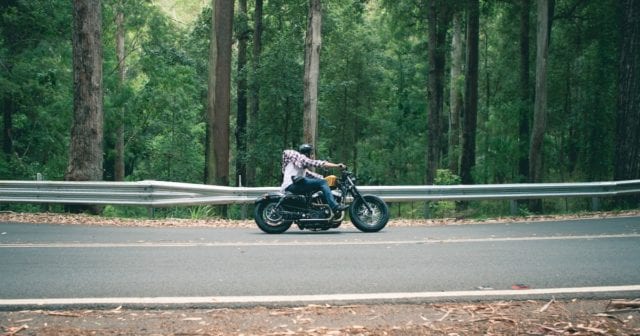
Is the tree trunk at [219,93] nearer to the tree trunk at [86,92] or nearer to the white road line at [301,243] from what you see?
the tree trunk at [86,92]

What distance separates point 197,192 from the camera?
14.2m

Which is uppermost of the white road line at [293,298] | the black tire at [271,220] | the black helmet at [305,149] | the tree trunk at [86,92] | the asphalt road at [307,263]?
the tree trunk at [86,92]

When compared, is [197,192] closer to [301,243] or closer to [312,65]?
[301,243]

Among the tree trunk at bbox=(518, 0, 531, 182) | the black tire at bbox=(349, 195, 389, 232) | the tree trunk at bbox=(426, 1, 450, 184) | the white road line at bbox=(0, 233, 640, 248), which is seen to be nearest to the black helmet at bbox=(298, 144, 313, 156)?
the black tire at bbox=(349, 195, 389, 232)

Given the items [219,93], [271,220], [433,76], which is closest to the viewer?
[271,220]

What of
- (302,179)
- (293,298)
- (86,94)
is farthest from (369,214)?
(86,94)

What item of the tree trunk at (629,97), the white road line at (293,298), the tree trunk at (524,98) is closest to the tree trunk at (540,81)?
the tree trunk at (629,97)

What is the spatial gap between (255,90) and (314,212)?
2108 cm

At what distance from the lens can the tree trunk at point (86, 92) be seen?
1512cm

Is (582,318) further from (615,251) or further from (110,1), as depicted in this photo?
(110,1)

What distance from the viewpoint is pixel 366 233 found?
1105 cm

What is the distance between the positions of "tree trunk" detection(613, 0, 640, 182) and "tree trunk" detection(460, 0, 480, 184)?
8958mm

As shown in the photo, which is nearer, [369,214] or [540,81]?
[369,214]

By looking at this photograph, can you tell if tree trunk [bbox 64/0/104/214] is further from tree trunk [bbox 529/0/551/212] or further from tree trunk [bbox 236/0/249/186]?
tree trunk [bbox 236/0/249/186]
